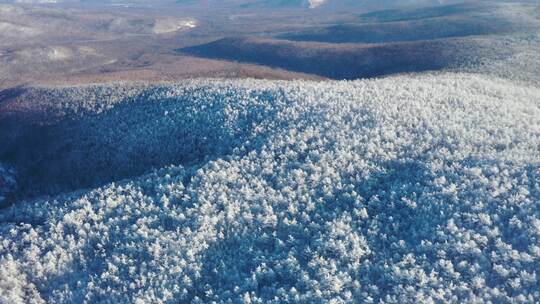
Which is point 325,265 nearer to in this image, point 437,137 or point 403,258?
point 403,258

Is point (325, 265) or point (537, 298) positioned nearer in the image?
point (537, 298)

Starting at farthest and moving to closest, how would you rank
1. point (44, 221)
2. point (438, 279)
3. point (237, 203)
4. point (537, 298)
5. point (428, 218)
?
point (44, 221)
point (237, 203)
point (428, 218)
point (438, 279)
point (537, 298)

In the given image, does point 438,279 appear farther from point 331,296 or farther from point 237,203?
point 237,203

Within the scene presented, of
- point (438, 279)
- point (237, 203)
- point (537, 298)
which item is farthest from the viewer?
point (237, 203)

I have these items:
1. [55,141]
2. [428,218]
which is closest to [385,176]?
[428,218]

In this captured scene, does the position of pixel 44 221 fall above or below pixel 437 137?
below

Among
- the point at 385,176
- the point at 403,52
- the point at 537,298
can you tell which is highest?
the point at 403,52

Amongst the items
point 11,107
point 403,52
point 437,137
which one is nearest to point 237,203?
point 437,137
